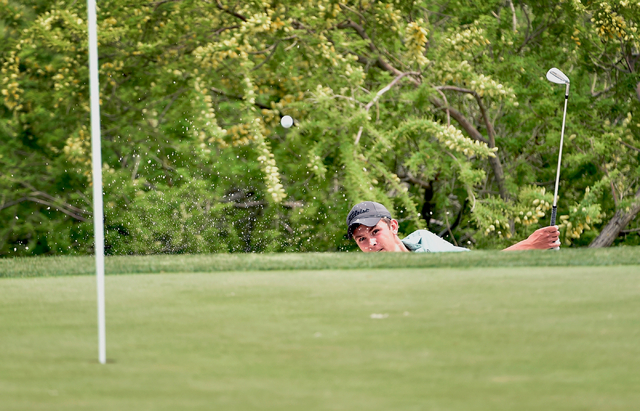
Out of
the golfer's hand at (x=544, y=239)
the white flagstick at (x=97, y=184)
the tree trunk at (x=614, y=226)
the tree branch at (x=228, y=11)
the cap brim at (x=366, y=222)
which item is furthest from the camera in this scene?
the tree trunk at (x=614, y=226)

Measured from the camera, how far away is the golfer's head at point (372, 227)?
6.25 m

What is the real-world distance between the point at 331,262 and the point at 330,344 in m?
2.32

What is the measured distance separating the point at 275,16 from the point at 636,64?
484 cm

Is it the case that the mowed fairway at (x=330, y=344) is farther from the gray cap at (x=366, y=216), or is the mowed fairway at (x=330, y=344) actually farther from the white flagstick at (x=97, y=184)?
the gray cap at (x=366, y=216)

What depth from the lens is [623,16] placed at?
11180 millimetres

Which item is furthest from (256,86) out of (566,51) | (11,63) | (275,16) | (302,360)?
(302,360)

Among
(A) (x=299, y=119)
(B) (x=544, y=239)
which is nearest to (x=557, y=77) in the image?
(B) (x=544, y=239)

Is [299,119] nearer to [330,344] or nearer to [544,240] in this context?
[544,240]

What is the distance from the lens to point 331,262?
5195 mm

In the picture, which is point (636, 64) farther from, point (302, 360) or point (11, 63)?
point (302, 360)

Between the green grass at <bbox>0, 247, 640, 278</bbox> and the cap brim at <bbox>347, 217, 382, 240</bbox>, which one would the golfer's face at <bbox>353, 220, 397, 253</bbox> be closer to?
the cap brim at <bbox>347, 217, 382, 240</bbox>

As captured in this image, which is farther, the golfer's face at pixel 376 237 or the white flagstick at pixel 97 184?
the golfer's face at pixel 376 237

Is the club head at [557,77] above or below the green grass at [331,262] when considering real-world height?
above

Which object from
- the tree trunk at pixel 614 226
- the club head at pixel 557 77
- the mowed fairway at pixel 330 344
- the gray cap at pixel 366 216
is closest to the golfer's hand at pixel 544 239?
the gray cap at pixel 366 216
